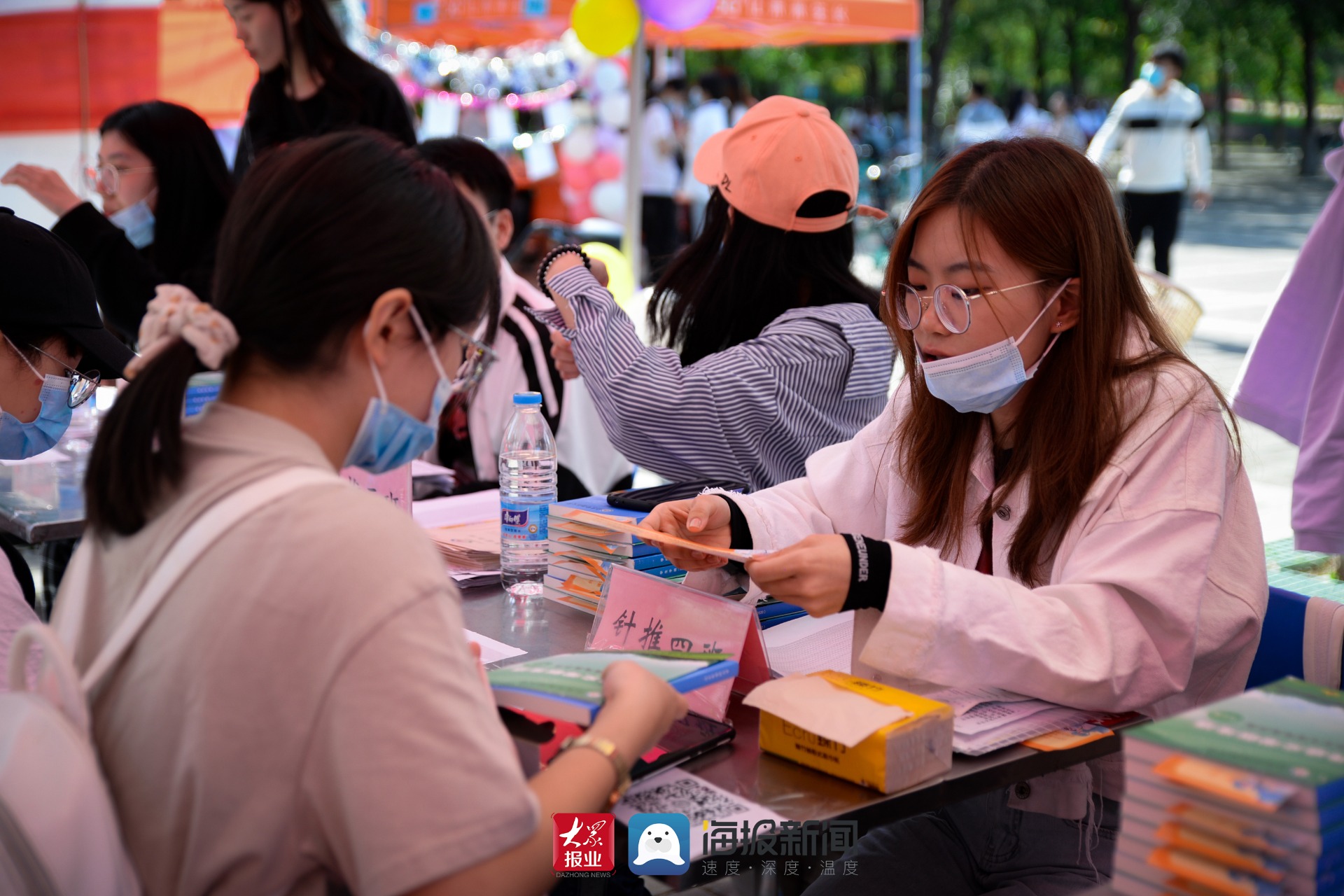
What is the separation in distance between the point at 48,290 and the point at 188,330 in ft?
3.88

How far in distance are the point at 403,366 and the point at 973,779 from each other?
85 cm

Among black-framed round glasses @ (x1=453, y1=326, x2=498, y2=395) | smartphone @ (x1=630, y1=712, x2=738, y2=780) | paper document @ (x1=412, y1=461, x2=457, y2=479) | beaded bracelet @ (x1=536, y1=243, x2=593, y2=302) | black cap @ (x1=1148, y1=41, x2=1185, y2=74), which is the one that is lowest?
smartphone @ (x1=630, y1=712, x2=738, y2=780)

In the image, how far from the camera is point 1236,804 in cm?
105

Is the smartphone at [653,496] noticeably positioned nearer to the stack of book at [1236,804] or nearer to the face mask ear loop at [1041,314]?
the face mask ear loop at [1041,314]

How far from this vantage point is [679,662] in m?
1.50

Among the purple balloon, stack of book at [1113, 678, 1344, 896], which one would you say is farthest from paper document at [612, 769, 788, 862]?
the purple balloon

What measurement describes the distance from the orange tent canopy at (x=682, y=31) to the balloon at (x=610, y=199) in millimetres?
1383

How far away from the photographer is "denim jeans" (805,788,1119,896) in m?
1.71

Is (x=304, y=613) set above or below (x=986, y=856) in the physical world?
above

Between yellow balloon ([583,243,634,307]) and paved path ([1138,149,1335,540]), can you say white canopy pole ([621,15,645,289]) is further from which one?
paved path ([1138,149,1335,540])

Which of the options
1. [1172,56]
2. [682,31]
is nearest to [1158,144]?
[1172,56]

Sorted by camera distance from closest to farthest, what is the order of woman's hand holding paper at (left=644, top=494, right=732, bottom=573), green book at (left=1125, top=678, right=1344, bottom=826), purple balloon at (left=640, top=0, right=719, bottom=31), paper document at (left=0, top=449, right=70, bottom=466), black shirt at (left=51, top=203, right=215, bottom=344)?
1. green book at (left=1125, top=678, right=1344, bottom=826)
2. woman's hand holding paper at (left=644, top=494, right=732, bottom=573)
3. paper document at (left=0, top=449, right=70, bottom=466)
4. black shirt at (left=51, top=203, right=215, bottom=344)
5. purple balloon at (left=640, top=0, right=719, bottom=31)

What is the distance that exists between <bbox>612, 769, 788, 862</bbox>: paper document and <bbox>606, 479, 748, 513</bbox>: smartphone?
2.59 feet

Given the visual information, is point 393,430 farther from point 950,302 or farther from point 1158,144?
point 1158,144
